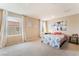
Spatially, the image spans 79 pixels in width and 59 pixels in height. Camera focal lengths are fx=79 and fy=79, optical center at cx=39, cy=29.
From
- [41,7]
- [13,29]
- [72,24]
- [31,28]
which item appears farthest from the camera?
[31,28]

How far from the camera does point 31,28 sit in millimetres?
7145

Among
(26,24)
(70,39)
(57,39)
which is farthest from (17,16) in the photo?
(70,39)

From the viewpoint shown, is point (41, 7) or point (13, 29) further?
point (13, 29)

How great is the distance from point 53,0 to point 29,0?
0.83 meters

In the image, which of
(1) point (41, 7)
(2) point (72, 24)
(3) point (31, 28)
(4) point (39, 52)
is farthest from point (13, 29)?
(2) point (72, 24)

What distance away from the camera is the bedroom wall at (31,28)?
6551 mm

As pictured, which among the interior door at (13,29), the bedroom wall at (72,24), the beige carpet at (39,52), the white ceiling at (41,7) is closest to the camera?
the beige carpet at (39,52)

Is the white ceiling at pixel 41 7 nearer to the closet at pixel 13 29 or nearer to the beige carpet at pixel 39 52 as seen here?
the closet at pixel 13 29

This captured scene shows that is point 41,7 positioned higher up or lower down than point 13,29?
higher up

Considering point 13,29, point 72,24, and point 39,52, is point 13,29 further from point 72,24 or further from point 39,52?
point 72,24

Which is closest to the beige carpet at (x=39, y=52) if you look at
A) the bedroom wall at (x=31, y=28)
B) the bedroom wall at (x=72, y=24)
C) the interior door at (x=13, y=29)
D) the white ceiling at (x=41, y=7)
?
the interior door at (x=13, y=29)

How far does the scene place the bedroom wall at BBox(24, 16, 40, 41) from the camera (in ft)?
21.5

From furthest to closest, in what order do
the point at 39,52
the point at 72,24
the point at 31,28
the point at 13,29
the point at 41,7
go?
the point at 31,28
the point at 72,24
the point at 13,29
the point at 41,7
the point at 39,52

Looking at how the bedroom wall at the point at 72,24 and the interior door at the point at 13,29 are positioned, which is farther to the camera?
the bedroom wall at the point at 72,24
